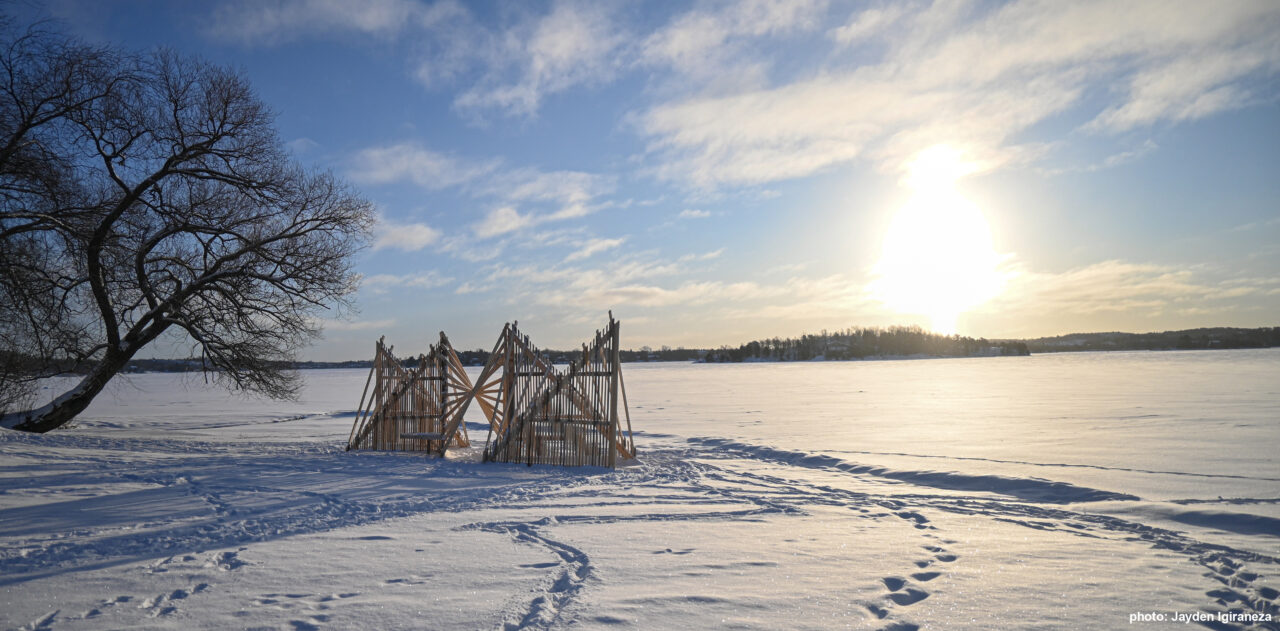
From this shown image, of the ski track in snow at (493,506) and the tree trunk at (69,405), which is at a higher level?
the tree trunk at (69,405)

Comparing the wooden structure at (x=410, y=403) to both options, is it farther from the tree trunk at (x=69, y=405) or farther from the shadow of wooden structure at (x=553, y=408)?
the tree trunk at (x=69, y=405)

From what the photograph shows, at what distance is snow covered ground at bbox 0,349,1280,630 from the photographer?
13.9 feet

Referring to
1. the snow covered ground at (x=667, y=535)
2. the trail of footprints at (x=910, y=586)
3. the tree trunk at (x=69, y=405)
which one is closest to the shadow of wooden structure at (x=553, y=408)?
the snow covered ground at (x=667, y=535)

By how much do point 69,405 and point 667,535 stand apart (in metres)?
14.9

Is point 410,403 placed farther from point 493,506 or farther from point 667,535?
point 667,535

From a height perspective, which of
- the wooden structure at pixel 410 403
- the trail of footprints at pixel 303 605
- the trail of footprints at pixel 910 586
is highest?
the wooden structure at pixel 410 403

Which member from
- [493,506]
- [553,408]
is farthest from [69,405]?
[493,506]

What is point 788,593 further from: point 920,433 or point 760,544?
point 920,433

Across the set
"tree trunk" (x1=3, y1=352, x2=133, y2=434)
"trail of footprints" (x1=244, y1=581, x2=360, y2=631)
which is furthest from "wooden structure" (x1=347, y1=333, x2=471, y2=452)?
"trail of footprints" (x1=244, y1=581, x2=360, y2=631)

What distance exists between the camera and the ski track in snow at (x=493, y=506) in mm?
4551

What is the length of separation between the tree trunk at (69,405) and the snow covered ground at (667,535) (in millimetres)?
2090

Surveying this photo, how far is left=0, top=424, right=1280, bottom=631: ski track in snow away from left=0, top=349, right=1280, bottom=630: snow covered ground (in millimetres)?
37

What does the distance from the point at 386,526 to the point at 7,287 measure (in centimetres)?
912

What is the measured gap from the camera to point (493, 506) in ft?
25.2
